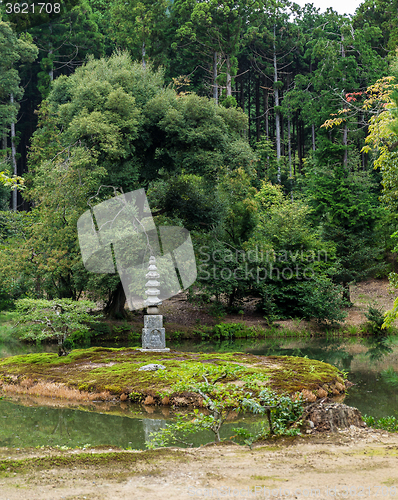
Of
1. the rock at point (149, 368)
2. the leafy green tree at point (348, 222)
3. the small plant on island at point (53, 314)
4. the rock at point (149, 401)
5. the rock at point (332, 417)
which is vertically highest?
the leafy green tree at point (348, 222)

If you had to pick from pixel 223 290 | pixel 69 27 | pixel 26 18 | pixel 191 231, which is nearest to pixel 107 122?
pixel 191 231

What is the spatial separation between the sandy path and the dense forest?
13.3 feet

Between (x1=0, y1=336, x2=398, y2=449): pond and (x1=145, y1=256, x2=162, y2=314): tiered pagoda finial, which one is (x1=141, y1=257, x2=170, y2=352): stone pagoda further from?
(x1=0, y1=336, x2=398, y2=449): pond

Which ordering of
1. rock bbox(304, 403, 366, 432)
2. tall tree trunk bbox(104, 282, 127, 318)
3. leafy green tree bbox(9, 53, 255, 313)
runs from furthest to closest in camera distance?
tall tree trunk bbox(104, 282, 127, 318)
leafy green tree bbox(9, 53, 255, 313)
rock bbox(304, 403, 366, 432)

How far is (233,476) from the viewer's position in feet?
14.4

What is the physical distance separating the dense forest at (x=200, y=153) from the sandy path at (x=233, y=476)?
4060mm

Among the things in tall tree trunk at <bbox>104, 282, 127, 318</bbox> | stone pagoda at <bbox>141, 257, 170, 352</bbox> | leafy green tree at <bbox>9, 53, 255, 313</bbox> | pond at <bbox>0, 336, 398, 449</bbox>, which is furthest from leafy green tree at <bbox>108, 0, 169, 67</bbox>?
pond at <bbox>0, 336, 398, 449</bbox>

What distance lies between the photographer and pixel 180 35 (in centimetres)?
2961

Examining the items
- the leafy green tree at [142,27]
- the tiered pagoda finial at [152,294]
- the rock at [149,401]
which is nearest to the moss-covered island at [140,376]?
the rock at [149,401]

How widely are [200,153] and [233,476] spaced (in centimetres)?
1443

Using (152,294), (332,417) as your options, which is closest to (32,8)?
(152,294)

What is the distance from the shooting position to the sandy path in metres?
3.98

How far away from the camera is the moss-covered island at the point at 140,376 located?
8969 mm

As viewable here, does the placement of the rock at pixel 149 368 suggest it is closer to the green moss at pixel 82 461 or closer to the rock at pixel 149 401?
the rock at pixel 149 401
